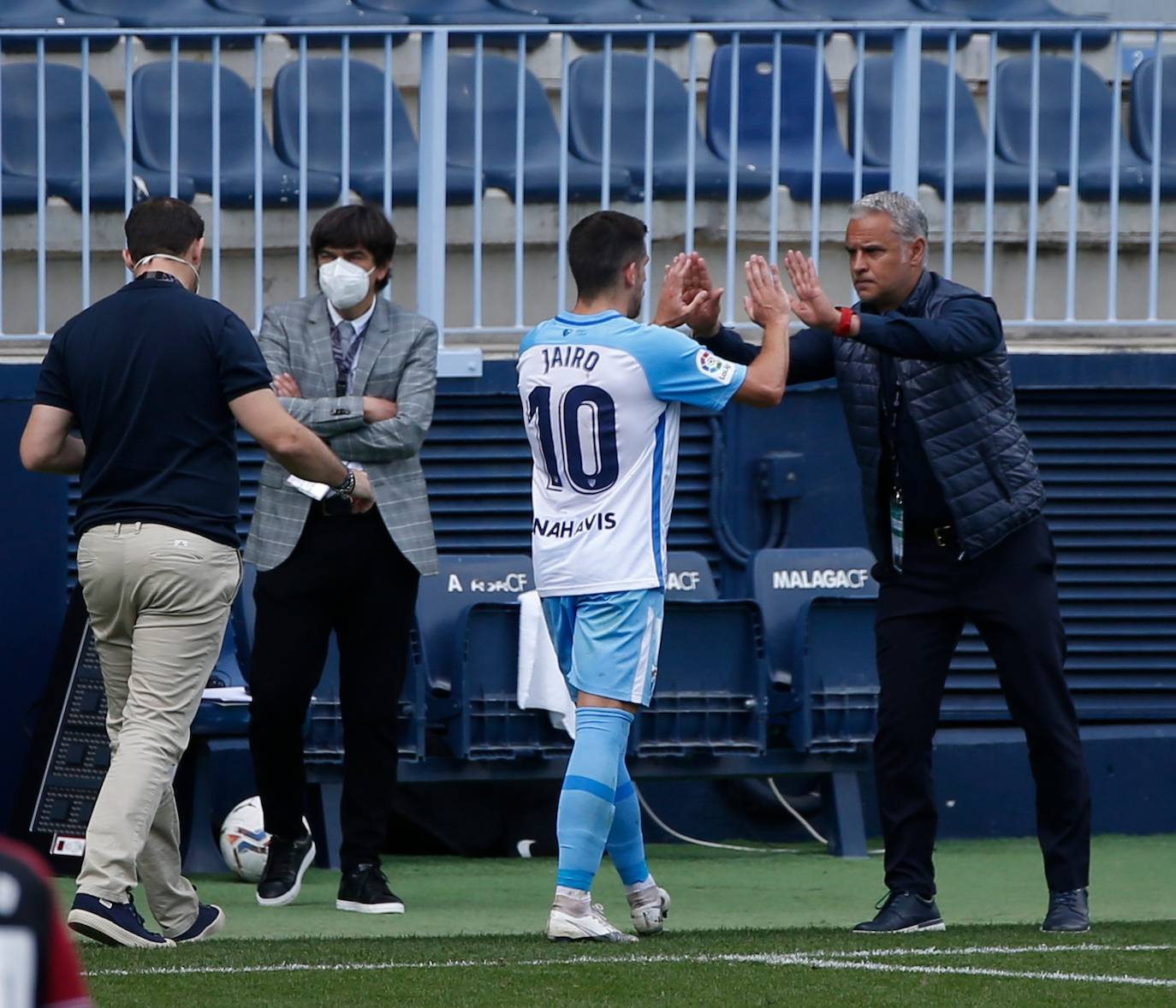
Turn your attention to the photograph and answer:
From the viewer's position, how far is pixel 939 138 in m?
9.36

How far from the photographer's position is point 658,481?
4.86 metres

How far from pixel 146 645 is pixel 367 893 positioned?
1.39m

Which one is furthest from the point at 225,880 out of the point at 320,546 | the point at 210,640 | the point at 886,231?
the point at 886,231

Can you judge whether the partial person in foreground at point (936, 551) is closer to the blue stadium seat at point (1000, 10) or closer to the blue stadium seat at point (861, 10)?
the blue stadium seat at point (861, 10)

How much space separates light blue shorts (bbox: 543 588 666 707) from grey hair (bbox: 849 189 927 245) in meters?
1.13

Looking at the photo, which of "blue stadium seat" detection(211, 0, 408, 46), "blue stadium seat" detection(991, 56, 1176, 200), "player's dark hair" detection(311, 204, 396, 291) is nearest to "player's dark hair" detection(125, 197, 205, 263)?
"player's dark hair" detection(311, 204, 396, 291)

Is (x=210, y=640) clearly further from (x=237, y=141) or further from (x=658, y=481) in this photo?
(x=237, y=141)

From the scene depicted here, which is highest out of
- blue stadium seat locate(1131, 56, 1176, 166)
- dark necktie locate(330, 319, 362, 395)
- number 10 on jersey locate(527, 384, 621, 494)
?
blue stadium seat locate(1131, 56, 1176, 166)

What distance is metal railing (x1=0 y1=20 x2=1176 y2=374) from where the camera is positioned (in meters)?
7.80

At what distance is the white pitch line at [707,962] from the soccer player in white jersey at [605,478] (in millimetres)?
272

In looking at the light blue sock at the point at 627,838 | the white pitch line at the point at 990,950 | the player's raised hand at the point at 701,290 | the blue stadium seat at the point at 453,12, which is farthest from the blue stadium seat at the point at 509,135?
the white pitch line at the point at 990,950

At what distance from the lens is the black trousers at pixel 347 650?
5734mm

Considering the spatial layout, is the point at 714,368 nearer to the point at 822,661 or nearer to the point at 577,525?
the point at 577,525

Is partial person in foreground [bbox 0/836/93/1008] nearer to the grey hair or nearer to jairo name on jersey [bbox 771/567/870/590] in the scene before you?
the grey hair
